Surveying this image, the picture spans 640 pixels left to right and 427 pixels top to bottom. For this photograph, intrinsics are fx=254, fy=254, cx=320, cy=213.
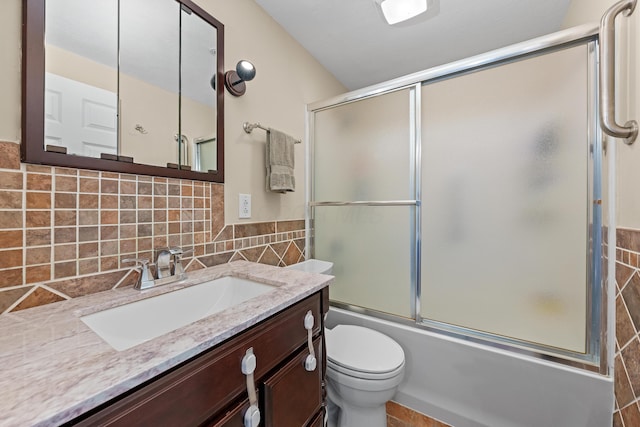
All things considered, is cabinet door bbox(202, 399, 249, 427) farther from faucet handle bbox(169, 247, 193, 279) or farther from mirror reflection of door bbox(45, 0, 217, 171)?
mirror reflection of door bbox(45, 0, 217, 171)

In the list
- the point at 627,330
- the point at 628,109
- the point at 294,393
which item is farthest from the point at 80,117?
the point at 627,330

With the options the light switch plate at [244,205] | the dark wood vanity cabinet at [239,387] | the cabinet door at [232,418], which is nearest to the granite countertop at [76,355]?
the dark wood vanity cabinet at [239,387]

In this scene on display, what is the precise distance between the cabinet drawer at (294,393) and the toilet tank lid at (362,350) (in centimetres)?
34

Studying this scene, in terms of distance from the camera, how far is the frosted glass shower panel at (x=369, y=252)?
1.60 meters

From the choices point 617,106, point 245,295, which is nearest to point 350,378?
point 245,295

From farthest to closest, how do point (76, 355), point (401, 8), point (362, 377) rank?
point (401, 8), point (362, 377), point (76, 355)

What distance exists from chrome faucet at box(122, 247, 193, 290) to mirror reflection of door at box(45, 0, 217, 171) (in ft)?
1.17

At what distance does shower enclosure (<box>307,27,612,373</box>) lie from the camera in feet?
3.76

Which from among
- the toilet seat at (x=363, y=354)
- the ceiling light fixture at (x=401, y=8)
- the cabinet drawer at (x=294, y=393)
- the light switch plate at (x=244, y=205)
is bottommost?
the toilet seat at (x=363, y=354)

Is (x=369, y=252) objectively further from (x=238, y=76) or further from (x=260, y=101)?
(x=238, y=76)

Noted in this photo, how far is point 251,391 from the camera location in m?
0.62

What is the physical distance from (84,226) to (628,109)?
194cm

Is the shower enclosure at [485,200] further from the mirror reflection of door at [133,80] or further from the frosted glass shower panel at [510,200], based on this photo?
the mirror reflection of door at [133,80]

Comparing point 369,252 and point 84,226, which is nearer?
point 84,226
